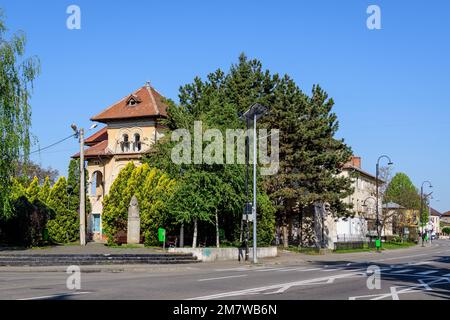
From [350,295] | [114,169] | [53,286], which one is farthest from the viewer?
[114,169]

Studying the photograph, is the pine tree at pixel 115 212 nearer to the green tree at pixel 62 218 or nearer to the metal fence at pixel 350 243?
the green tree at pixel 62 218

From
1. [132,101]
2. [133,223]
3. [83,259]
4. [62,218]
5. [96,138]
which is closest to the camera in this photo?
[83,259]

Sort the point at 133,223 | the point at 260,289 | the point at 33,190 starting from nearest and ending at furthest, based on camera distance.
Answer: the point at 260,289 → the point at 133,223 → the point at 33,190

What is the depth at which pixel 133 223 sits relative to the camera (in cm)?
3919

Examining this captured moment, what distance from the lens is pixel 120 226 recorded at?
41.2 m

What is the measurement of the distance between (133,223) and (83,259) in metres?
9.87

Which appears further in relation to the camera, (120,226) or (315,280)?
(120,226)

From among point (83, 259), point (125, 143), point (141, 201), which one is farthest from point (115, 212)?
point (125, 143)

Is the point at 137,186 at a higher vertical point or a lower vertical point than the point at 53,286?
higher

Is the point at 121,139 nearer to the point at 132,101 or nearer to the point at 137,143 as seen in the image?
the point at 137,143

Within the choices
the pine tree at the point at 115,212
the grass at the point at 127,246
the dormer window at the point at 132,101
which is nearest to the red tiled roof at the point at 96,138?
the dormer window at the point at 132,101
